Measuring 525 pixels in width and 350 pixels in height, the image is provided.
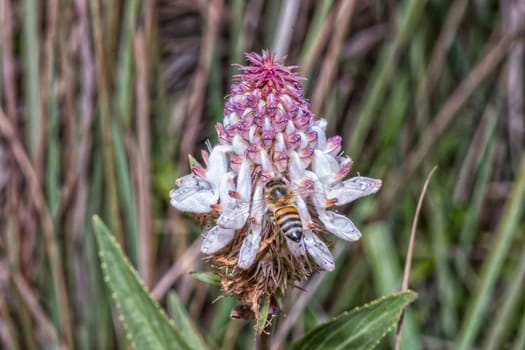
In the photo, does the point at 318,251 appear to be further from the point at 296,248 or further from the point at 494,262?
the point at 494,262

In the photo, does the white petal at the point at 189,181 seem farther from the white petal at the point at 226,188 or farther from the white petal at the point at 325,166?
the white petal at the point at 325,166

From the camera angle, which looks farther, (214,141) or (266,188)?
(214,141)

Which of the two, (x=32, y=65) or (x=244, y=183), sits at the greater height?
(x=32, y=65)

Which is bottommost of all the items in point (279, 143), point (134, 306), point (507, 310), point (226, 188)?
point (507, 310)

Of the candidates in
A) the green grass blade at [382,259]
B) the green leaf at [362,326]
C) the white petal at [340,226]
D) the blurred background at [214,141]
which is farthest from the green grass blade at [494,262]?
the white petal at [340,226]

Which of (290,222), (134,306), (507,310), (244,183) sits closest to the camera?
(290,222)

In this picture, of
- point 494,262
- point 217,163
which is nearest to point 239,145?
point 217,163

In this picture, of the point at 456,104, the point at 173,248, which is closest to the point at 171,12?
the point at 173,248

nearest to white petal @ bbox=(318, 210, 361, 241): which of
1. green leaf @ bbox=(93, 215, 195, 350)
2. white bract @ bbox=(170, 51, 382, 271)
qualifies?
white bract @ bbox=(170, 51, 382, 271)
